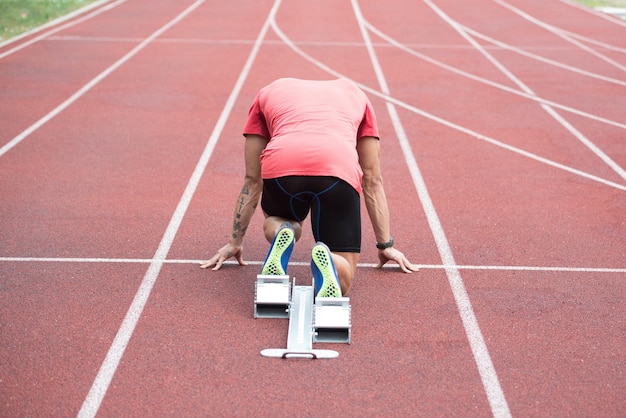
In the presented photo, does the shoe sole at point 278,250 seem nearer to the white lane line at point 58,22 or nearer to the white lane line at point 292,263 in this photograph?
the white lane line at point 292,263

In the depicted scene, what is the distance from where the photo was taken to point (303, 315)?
4781 millimetres

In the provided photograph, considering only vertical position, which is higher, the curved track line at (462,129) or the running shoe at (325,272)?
the running shoe at (325,272)

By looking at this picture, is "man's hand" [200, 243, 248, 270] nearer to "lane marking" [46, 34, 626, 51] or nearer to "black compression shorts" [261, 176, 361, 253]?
"black compression shorts" [261, 176, 361, 253]

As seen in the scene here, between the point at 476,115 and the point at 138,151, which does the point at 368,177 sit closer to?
the point at 138,151

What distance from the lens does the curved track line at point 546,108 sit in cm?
842

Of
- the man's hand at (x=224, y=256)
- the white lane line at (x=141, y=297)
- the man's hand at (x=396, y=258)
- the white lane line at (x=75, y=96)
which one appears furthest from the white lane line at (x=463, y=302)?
the white lane line at (x=75, y=96)

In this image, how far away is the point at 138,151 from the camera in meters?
8.40

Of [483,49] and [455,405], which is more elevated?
[455,405]

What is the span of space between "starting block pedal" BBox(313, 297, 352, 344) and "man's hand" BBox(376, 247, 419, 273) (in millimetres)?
843

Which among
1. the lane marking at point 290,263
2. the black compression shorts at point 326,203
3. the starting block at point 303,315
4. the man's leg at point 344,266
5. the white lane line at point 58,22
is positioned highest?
the black compression shorts at point 326,203

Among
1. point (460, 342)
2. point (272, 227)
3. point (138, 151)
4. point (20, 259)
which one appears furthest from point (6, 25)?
point (460, 342)

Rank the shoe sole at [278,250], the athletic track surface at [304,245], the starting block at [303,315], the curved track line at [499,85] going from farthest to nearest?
1. the curved track line at [499,85]
2. the shoe sole at [278,250]
3. the starting block at [303,315]
4. the athletic track surface at [304,245]

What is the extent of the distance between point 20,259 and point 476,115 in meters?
6.37

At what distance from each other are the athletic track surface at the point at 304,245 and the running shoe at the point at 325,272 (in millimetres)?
334
